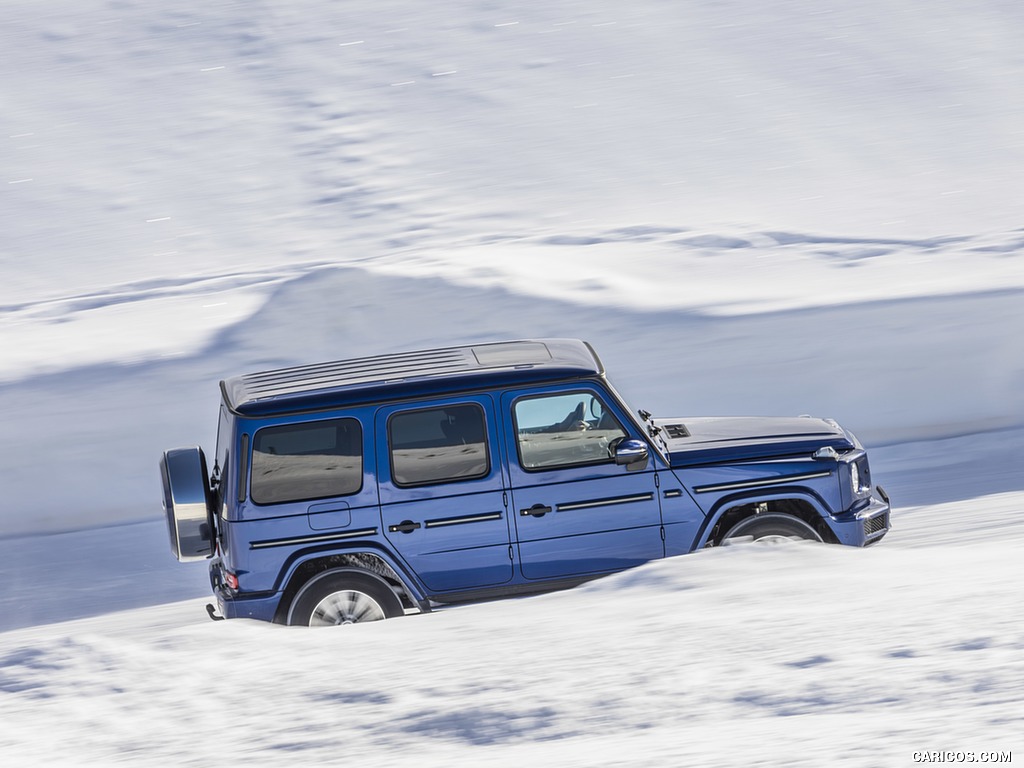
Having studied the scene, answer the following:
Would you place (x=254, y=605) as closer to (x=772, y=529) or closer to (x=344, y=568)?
(x=344, y=568)

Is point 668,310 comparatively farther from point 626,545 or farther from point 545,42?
point 545,42

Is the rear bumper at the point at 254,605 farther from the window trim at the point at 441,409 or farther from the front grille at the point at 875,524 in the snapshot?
the front grille at the point at 875,524

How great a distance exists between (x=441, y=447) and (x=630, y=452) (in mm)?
945

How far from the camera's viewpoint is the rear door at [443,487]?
5902mm

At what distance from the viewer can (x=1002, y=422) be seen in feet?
32.2

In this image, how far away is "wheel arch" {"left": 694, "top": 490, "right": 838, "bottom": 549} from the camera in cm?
609

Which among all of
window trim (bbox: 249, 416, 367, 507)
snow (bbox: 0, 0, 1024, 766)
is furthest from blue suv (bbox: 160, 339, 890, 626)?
snow (bbox: 0, 0, 1024, 766)

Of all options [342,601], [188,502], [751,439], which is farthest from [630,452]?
[188,502]

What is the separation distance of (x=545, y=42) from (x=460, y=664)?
2124 cm

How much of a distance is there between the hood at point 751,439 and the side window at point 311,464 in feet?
5.39

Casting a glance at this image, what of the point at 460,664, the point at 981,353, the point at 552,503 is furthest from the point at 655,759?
the point at 981,353

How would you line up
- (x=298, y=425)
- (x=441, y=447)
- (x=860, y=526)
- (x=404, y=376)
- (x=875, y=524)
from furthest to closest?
(x=875, y=524)
(x=860, y=526)
(x=404, y=376)
(x=441, y=447)
(x=298, y=425)

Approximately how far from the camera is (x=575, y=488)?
5.99m

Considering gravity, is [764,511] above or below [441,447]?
below
